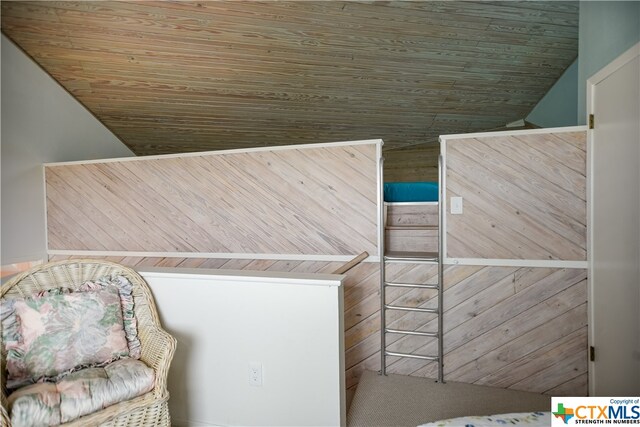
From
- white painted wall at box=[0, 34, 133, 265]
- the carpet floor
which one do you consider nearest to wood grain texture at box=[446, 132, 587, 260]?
the carpet floor

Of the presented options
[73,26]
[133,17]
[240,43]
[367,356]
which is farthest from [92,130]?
[367,356]

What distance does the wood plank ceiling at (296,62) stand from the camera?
265cm

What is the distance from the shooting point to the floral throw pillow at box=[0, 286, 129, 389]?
1455 millimetres

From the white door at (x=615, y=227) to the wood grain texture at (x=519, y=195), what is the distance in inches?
3.8

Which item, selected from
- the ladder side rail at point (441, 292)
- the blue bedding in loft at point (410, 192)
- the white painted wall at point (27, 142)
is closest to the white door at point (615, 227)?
the ladder side rail at point (441, 292)

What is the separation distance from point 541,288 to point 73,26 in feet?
13.3

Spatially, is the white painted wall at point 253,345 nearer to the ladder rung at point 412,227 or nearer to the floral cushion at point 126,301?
the floral cushion at point 126,301

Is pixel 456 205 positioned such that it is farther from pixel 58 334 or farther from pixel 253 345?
pixel 58 334

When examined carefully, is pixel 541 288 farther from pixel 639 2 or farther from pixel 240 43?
pixel 240 43

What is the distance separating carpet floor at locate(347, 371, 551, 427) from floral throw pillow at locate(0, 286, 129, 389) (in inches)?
52.1

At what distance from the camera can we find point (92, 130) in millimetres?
3906

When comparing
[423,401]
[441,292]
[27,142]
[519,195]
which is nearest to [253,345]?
[423,401]

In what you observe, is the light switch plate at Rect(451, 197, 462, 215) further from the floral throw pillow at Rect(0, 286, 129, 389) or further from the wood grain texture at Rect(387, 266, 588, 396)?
the floral throw pillow at Rect(0, 286, 129, 389)

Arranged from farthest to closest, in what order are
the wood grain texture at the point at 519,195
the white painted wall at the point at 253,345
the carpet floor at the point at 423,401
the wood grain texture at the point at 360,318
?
the wood grain texture at the point at 360,318, the wood grain texture at the point at 519,195, the carpet floor at the point at 423,401, the white painted wall at the point at 253,345
